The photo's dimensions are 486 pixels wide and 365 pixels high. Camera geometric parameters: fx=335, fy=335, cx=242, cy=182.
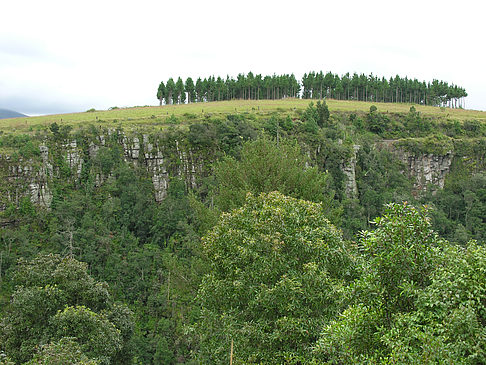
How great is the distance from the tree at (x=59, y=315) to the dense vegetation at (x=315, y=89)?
83.1m

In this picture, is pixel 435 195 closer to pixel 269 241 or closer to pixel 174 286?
pixel 174 286

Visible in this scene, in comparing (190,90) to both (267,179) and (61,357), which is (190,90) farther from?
(61,357)

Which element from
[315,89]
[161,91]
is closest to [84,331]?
[161,91]

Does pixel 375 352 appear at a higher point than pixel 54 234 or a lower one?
higher

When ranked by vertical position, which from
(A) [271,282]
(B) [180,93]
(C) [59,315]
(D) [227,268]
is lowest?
(C) [59,315]

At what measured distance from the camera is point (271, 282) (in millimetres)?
11773

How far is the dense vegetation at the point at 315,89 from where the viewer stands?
9938 cm

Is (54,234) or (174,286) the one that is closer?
(174,286)

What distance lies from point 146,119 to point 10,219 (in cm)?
2796

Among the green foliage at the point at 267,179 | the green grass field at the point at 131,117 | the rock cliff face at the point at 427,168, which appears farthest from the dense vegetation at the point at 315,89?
the green foliage at the point at 267,179

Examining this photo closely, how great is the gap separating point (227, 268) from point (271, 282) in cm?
178

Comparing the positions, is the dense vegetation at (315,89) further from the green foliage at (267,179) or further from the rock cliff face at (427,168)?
the green foliage at (267,179)

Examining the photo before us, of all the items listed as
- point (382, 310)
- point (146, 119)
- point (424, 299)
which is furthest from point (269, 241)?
point (146, 119)

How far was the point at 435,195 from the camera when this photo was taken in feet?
218
